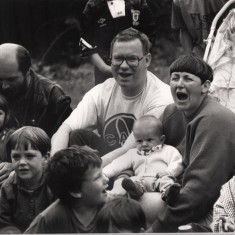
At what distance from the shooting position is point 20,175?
450 centimetres

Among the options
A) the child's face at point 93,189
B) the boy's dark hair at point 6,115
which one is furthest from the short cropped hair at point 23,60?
the child's face at point 93,189

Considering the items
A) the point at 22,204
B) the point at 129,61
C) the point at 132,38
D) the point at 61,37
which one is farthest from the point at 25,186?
the point at 61,37

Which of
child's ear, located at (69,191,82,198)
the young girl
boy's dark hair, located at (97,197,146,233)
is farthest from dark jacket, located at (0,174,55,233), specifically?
boy's dark hair, located at (97,197,146,233)

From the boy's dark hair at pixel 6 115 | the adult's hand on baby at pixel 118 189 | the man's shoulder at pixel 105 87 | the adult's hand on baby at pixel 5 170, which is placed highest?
the man's shoulder at pixel 105 87

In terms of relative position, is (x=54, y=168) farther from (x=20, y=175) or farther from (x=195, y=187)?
(x=195, y=187)

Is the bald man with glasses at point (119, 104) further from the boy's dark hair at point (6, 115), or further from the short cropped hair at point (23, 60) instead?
the short cropped hair at point (23, 60)

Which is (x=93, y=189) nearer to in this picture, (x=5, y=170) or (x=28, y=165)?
(x=28, y=165)

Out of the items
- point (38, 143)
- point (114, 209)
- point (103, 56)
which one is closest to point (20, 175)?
point (38, 143)

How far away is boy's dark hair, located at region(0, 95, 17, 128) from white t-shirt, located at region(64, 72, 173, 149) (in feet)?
1.23

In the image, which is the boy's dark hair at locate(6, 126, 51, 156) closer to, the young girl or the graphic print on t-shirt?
the young girl

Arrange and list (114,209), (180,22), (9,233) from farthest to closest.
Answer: (180,22), (9,233), (114,209)

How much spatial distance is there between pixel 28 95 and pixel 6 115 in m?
0.26

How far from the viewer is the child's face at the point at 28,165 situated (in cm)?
449

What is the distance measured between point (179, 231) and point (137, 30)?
1455 millimetres
